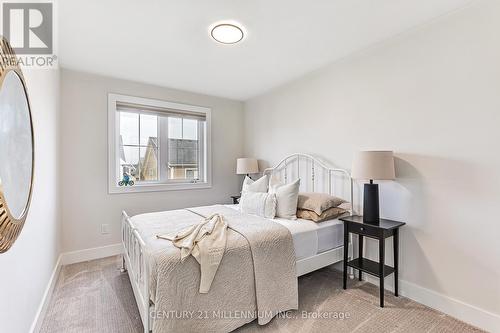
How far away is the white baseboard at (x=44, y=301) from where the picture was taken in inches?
69.8

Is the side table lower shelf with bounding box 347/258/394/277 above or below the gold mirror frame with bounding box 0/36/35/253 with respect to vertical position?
below

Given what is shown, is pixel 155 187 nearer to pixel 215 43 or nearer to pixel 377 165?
pixel 215 43

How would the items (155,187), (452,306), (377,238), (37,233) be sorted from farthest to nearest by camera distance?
(155,187) → (377,238) → (452,306) → (37,233)

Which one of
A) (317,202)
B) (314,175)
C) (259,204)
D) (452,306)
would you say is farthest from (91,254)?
(452,306)

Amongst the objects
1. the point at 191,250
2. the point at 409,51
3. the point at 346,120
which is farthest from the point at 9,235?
the point at 409,51

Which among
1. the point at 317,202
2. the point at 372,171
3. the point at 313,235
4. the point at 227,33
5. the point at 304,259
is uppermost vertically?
the point at 227,33

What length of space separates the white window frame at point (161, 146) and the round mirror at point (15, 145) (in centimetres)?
189

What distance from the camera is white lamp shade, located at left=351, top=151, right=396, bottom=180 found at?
7.22 ft

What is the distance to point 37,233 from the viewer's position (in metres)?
1.88

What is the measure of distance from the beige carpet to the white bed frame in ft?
0.79

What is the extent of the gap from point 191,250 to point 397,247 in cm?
186

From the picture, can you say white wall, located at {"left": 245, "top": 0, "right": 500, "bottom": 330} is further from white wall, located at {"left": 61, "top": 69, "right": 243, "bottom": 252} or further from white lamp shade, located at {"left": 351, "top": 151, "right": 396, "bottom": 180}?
white wall, located at {"left": 61, "top": 69, "right": 243, "bottom": 252}

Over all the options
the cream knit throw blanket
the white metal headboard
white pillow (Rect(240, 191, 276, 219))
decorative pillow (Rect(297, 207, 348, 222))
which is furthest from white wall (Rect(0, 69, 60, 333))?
the white metal headboard

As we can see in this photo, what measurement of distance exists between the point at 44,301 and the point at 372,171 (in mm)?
3045
